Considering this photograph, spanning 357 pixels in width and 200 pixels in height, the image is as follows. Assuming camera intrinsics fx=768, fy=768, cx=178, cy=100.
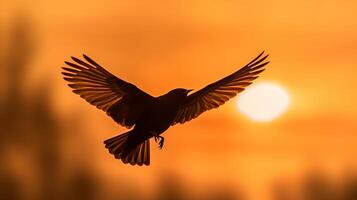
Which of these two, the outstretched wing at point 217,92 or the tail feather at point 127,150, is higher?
the outstretched wing at point 217,92

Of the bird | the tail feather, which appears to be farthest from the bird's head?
the tail feather

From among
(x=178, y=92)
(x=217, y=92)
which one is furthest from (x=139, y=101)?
(x=217, y=92)

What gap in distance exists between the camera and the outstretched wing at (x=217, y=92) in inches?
506

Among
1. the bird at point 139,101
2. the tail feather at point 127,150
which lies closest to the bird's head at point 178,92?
the bird at point 139,101

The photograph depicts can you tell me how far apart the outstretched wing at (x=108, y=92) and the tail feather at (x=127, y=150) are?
62 cm

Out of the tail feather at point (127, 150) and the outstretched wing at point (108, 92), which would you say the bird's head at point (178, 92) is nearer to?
the outstretched wing at point (108, 92)

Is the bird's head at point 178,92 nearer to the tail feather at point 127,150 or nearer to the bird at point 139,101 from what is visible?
the bird at point 139,101

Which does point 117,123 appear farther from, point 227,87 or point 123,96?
point 227,87

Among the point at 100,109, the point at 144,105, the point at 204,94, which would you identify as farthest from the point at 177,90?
the point at 204,94

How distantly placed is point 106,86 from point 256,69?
2.68 m

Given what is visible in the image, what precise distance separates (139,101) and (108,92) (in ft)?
2.77

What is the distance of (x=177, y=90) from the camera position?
11000 mm

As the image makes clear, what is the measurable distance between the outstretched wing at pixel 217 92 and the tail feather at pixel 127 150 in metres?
0.71

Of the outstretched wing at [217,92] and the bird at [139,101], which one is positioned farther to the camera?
the outstretched wing at [217,92]
